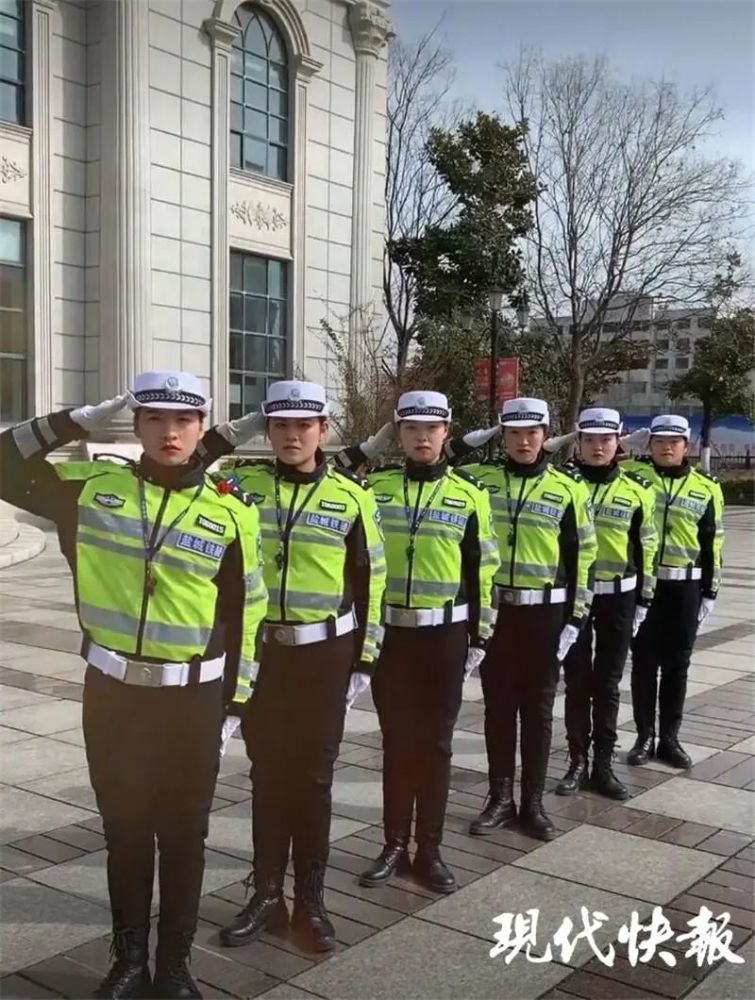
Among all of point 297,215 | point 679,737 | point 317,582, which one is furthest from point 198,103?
point 317,582

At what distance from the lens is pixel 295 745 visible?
13.2 ft

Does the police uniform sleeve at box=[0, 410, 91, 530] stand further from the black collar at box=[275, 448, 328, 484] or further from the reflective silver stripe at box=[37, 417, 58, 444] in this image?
the black collar at box=[275, 448, 328, 484]

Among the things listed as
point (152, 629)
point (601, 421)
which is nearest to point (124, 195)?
point (601, 421)

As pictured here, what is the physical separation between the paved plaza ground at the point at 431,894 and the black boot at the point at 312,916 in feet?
0.21

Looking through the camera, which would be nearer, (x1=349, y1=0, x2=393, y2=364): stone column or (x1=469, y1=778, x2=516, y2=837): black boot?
(x1=469, y1=778, x2=516, y2=837): black boot

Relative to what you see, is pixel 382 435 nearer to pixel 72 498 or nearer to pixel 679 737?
pixel 72 498

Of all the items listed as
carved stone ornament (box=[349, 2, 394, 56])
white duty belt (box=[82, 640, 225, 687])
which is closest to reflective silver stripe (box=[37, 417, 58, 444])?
white duty belt (box=[82, 640, 225, 687])

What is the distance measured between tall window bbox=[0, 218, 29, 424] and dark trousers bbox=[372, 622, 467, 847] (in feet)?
55.3

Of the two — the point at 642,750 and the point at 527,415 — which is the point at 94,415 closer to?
the point at 527,415

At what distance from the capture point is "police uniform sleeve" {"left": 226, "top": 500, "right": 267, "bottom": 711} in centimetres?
359

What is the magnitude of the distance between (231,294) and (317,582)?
2004cm

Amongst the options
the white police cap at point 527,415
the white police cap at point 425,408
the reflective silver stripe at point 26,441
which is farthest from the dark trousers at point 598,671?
the reflective silver stripe at point 26,441

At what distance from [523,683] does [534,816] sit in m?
0.63

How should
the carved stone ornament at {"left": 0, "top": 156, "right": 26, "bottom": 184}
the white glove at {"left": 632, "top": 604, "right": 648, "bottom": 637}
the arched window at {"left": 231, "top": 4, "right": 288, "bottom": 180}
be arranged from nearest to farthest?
the white glove at {"left": 632, "top": 604, "right": 648, "bottom": 637} → the carved stone ornament at {"left": 0, "top": 156, "right": 26, "bottom": 184} → the arched window at {"left": 231, "top": 4, "right": 288, "bottom": 180}
